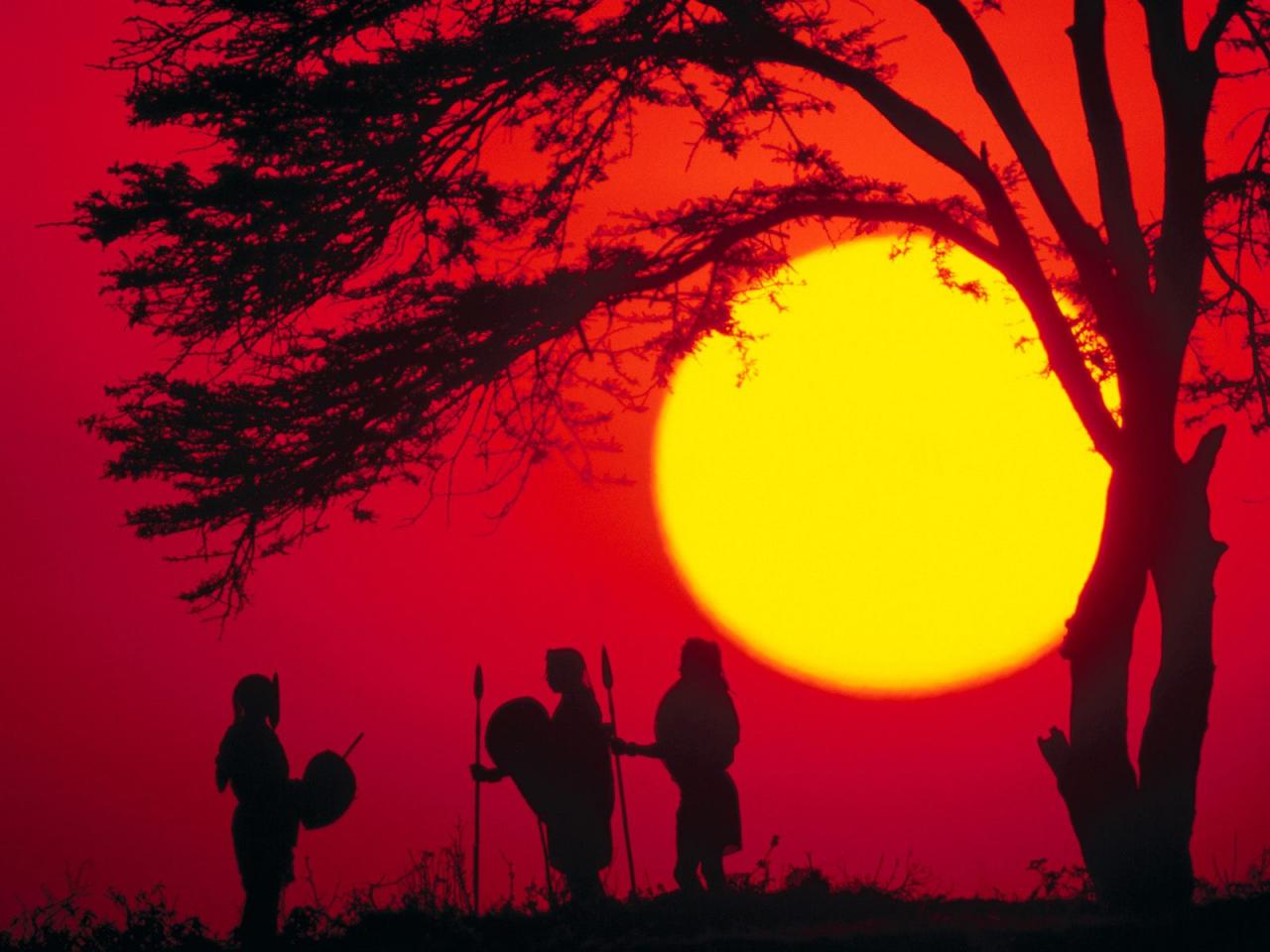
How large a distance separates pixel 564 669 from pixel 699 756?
118cm

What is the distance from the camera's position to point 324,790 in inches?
452

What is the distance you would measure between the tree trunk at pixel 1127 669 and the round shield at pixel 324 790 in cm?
500

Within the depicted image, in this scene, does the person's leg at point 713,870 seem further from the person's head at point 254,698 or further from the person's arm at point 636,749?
the person's head at point 254,698

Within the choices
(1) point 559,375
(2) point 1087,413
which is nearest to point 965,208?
(2) point 1087,413

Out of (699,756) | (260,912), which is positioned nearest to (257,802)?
(260,912)

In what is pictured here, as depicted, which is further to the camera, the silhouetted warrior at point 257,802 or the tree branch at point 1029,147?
the tree branch at point 1029,147

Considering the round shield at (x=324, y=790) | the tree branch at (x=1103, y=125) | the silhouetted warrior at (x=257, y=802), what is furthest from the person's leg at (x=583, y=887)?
the tree branch at (x=1103, y=125)

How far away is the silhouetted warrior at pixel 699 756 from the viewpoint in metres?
12.3

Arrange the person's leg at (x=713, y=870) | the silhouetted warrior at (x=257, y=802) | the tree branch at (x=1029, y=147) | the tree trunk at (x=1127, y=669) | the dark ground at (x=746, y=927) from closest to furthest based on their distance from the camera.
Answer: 1. the dark ground at (x=746, y=927)
2. the silhouetted warrior at (x=257, y=802)
3. the tree trunk at (x=1127, y=669)
4. the tree branch at (x=1029, y=147)
5. the person's leg at (x=713, y=870)

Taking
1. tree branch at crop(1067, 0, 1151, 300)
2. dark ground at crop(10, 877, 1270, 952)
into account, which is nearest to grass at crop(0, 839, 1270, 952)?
dark ground at crop(10, 877, 1270, 952)

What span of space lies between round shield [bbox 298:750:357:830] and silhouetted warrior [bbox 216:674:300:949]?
0.11 m

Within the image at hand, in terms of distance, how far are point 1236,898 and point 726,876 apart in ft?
11.8

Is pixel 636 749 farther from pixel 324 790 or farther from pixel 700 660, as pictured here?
pixel 324 790

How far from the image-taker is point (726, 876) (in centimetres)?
1246
